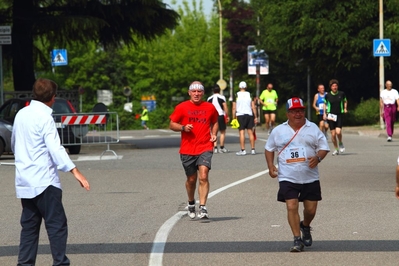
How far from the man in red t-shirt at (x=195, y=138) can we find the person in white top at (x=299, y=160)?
2.78 m

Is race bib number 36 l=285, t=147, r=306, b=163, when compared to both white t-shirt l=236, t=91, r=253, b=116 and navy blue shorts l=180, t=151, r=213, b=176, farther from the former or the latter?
white t-shirt l=236, t=91, r=253, b=116

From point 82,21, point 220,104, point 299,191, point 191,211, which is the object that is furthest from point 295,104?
point 82,21

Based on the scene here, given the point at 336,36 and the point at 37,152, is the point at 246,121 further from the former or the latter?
the point at 336,36

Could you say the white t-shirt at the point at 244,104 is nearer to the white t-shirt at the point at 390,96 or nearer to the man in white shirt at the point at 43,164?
the white t-shirt at the point at 390,96

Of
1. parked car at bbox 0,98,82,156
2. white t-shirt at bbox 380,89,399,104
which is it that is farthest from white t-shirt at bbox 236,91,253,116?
white t-shirt at bbox 380,89,399,104

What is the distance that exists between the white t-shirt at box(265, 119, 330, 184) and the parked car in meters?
16.1

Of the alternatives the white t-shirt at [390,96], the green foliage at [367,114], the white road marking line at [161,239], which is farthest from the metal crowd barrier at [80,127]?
the green foliage at [367,114]

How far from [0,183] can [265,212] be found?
6788 mm

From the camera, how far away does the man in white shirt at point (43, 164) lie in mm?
7730

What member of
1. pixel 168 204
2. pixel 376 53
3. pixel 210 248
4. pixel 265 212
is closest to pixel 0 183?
pixel 168 204

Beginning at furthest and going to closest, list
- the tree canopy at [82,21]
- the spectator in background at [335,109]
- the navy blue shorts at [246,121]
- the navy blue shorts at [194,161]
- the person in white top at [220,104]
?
the tree canopy at [82,21], the navy blue shorts at [246,121], the person in white top at [220,104], the spectator in background at [335,109], the navy blue shorts at [194,161]

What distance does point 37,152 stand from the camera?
25.5ft

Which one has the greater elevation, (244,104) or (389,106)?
(244,104)

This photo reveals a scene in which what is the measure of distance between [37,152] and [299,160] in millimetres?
2850
